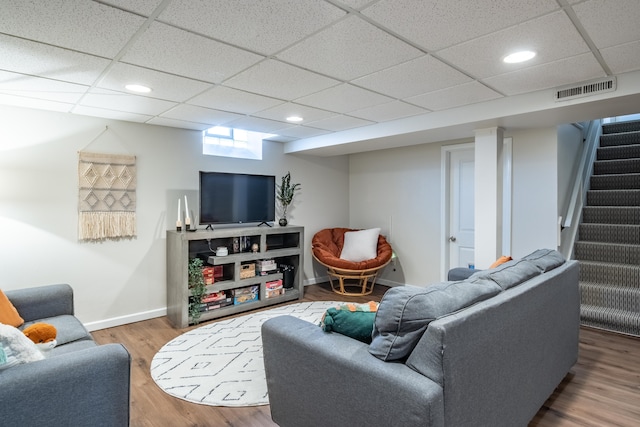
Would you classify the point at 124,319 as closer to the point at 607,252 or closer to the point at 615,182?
the point at 607,252

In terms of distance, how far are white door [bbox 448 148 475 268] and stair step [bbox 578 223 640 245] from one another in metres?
1.27

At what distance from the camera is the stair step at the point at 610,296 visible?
3471mm

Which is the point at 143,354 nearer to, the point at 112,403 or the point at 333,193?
the point at 112,403

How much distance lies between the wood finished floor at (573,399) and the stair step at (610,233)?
1304 mm

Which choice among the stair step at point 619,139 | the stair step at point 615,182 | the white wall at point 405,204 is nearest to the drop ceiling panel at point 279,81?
the white wall at point 405,204

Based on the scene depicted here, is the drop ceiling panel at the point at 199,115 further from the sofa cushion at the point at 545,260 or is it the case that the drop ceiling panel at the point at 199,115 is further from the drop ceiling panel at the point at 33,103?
the sofa cushion at the point at 545,260

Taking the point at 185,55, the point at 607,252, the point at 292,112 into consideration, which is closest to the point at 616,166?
the point at 607,252

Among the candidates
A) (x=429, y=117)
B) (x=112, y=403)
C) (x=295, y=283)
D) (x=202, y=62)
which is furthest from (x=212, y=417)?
(x=429, y=117)

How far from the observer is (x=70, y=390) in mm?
1466

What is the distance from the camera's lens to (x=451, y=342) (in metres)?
1.40

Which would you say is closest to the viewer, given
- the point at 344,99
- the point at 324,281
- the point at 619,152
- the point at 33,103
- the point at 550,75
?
the point at 550,75

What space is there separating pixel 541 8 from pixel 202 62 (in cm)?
184

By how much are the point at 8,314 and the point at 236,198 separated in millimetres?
2494

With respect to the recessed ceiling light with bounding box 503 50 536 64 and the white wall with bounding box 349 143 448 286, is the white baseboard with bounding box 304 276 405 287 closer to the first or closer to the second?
the white wall with bounding box 349 143 448 286
